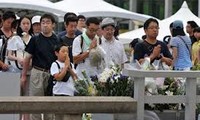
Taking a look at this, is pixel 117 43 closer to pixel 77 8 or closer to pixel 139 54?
pixel 139 54

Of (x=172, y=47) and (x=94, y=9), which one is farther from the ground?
(x=94, y=9)

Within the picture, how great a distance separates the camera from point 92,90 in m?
7.50

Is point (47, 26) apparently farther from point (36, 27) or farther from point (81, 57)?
point (36, 27)

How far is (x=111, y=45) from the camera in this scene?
371 inches

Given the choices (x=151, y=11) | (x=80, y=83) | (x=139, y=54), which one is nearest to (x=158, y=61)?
(x=139, y=54)

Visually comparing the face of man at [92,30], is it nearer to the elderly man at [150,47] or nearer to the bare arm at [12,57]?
the elderly man at [150,47]

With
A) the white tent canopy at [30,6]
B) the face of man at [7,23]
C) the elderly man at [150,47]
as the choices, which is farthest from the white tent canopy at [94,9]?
the elderly man at [150,47]

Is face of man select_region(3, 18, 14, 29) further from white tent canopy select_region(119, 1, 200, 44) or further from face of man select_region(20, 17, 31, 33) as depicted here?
white tent canopy select_region(119, 1, 200, 44)

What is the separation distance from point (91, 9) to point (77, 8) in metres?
0.55

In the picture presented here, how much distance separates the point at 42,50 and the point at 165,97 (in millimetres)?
2670

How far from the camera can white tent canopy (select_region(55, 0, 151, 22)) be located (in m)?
22.6

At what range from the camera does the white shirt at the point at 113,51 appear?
9.35 m

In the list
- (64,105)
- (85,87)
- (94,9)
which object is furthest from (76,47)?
(94,9)

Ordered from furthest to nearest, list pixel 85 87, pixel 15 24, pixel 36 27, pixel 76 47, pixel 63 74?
pixel 36 27, pixel 15 24, pixel 76 47, pixel 63 74, pixel 85 87
